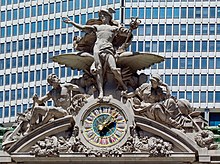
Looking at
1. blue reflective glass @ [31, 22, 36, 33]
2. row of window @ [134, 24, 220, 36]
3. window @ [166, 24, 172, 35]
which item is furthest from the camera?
blue reflective glass @ [31, 22, 36, 33]

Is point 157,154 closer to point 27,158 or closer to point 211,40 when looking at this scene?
point 27,158

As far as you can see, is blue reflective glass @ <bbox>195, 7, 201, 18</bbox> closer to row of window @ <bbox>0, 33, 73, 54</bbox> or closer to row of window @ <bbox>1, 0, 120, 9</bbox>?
row of window @ <bbox>1, 0, 120, 9</bbox>

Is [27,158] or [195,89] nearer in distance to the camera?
[27,158]

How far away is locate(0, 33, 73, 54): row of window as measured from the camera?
144 meters

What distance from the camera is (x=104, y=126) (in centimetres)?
7625

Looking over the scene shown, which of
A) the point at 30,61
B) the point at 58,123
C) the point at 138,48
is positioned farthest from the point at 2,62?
the point at 58,123

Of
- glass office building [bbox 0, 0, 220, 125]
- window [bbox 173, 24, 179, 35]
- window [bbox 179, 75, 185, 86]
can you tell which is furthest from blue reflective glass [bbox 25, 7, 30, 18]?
window [bbox 179, 75, 185, 86]

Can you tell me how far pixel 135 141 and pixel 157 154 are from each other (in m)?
1.44

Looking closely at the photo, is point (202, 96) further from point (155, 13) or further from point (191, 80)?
point (155, 13)

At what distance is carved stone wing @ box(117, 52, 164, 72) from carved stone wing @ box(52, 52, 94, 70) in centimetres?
170

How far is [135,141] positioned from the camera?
249ft

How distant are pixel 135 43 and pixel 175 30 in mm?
4493

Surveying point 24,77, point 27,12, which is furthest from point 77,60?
point 27,12

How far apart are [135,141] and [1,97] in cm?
7051
